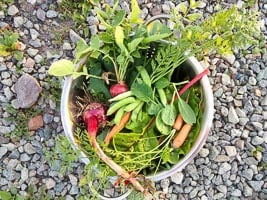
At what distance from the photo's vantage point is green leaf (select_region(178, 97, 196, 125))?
113 centimetres

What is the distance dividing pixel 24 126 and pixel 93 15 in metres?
0.31

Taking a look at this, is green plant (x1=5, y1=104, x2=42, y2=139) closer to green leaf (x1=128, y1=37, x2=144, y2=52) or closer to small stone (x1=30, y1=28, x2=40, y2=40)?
small stone (x1=30, y1=28, x2=40, y2=40)

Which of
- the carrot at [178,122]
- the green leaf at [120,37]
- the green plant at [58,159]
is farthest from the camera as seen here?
the green plant at [58,159]

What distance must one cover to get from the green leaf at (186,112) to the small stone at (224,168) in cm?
22

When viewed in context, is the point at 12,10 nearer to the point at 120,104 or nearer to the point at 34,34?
the point at 34,34

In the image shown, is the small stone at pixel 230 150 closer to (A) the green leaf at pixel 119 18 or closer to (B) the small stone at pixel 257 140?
(B) the small stone at pixel 257 140

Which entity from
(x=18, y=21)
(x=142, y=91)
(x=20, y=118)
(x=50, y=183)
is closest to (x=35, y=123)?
(x=20, y=118)

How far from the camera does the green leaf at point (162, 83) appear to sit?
1.11m

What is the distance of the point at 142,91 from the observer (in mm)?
1099

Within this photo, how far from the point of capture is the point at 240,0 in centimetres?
135

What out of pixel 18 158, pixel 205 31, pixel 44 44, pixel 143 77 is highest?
pixel 205 31

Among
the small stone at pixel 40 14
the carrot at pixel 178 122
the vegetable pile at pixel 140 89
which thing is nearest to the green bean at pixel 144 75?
the vegetable pile at pixel 140 89

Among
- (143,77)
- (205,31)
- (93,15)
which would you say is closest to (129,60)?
(143,77)

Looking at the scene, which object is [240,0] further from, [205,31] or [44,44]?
[44,44]
